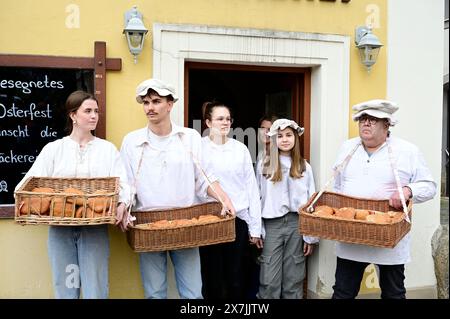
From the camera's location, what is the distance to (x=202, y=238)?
3.70m

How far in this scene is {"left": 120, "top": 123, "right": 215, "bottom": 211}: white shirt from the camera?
12.6 feet

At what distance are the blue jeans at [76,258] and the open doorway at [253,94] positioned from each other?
1898 millimetres

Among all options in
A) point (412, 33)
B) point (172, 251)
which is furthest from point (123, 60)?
point (412, 33)

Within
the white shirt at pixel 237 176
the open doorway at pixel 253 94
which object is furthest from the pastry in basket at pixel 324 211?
the open doorway at pixel 253 94

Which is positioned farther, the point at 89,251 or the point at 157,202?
the point at 157,202

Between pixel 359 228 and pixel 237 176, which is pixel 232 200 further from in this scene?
pixel 359 228

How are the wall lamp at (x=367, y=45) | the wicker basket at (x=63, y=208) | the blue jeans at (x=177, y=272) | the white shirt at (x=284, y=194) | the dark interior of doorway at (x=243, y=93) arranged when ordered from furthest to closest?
the dark interior of doorway at (x=243, y=93), the wall lamp at (x=367, y=45), the white shirt at (x=284, y=194), the blue jeans at (x=177, y=272), the wicker basket at (x=63, y=208)

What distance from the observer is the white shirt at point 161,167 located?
384 cm

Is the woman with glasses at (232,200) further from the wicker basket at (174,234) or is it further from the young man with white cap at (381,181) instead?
the young man with white cap at (381,181)

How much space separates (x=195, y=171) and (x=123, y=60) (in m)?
1.19

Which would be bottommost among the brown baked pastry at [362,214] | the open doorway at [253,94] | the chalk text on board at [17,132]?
the brown baked pastry at [362,214]

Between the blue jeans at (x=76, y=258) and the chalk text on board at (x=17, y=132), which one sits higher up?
the chalk text on board at (x=17, y=132)

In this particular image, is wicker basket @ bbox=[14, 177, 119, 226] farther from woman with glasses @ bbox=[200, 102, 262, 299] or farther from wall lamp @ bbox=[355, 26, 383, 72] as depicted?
wall lamp @ bbox=[355, 26, 383, 72]

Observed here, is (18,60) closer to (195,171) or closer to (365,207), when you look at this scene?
(195,171)
